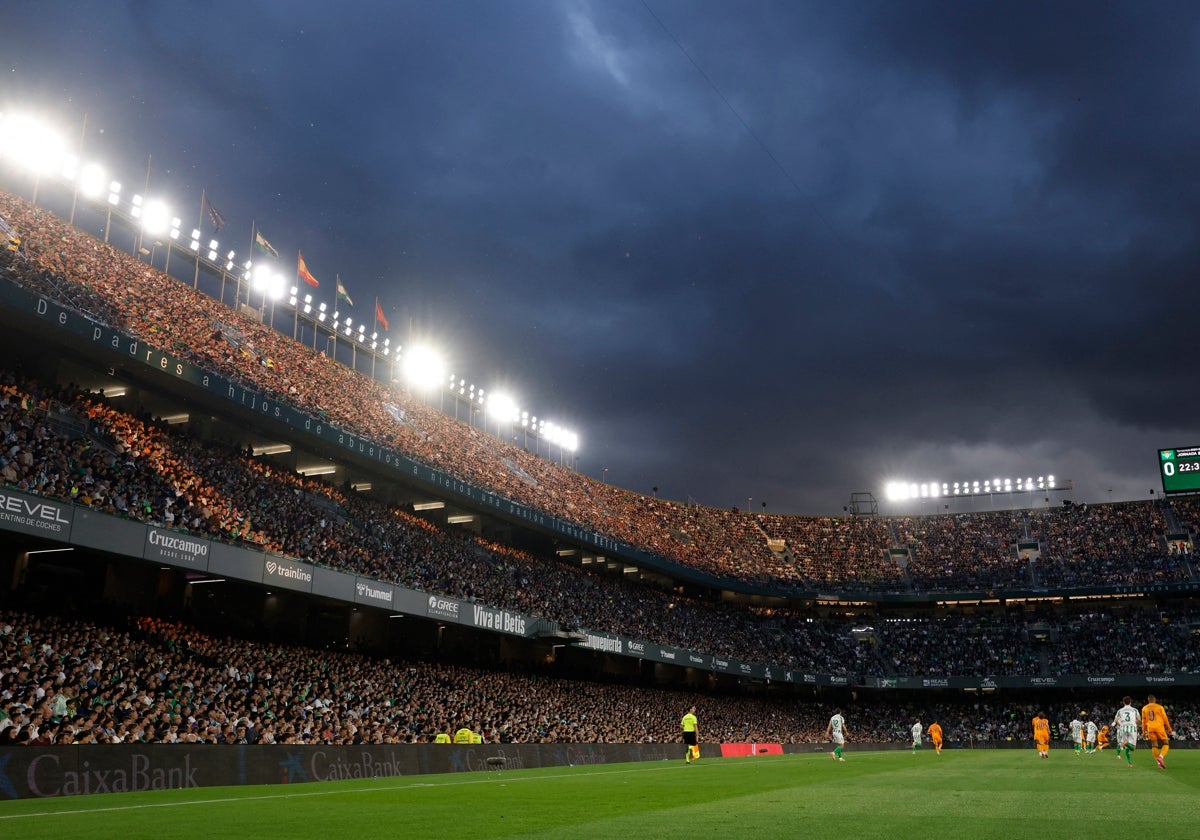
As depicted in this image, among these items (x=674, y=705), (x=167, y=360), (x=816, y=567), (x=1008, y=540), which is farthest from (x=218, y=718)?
(x=1008, y=540)

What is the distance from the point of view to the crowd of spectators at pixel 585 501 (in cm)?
3556

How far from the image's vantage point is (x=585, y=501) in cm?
6656

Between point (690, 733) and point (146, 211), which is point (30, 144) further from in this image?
point (690, 733)

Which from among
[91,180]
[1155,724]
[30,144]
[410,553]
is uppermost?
[91,180]

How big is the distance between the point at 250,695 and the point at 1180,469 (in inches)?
2207

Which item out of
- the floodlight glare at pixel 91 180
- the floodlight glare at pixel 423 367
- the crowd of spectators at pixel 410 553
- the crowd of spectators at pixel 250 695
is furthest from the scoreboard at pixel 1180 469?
the floodlight glare at pixel 91 180

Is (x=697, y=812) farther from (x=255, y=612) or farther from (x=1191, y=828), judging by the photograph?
(x=255, y=612)

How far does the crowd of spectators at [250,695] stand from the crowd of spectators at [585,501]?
36.6ft

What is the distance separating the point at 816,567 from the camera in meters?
81.7

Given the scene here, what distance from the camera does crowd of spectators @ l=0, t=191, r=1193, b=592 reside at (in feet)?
117

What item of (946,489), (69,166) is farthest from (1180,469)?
(69,166)

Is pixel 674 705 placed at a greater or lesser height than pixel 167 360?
lesser

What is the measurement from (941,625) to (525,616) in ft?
154

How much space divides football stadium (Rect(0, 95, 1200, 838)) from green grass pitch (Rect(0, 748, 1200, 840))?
164mm
